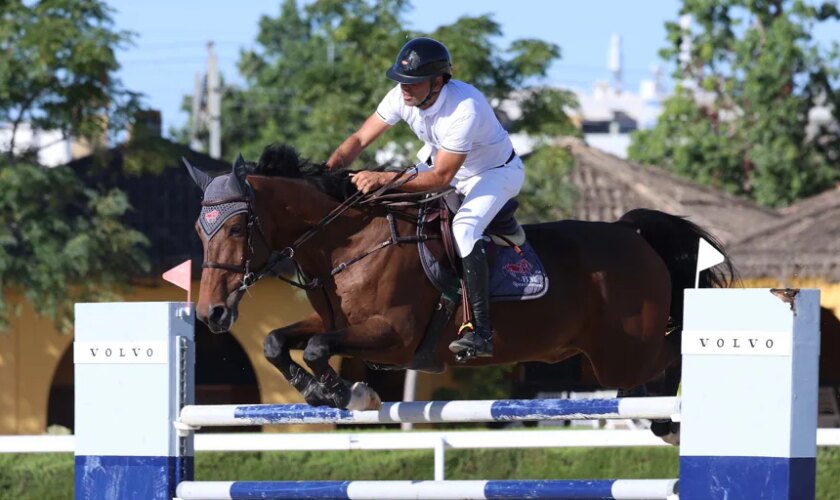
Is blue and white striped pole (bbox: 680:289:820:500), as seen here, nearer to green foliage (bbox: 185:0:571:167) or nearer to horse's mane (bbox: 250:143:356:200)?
horse's mane (bbox: 250:143:356:200)

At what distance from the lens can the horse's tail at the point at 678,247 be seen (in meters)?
6.90

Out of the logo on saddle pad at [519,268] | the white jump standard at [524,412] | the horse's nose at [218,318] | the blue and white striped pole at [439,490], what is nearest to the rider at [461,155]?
the logo on saddle pad at [519,268]

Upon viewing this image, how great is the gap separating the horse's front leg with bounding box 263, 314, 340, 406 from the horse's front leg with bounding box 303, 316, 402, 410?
1.6 inches

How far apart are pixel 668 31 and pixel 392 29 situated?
982 cm

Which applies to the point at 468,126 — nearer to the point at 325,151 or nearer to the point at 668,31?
the point at 325,151

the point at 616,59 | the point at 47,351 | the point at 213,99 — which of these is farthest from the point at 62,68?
the point at 616,59

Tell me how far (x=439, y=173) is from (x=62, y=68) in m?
10.2

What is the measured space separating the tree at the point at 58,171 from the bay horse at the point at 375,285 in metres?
9.44

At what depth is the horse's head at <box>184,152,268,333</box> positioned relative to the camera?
5.55 m

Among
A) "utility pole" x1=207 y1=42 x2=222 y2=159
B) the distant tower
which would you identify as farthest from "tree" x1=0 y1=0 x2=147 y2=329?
the distant tower

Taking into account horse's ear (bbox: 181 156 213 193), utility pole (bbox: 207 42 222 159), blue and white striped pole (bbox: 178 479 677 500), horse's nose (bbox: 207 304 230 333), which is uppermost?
utility pole (bbox: 207 42 222 159)

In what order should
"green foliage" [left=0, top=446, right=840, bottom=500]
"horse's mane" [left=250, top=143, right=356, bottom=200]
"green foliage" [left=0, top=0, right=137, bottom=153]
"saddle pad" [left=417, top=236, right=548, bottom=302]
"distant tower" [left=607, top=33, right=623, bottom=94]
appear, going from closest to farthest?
"saddle pad" [left=417, top=236, right=548, bottom=302], "horse's mane" [left=250, top=143, right=356, bottom=200], "green foliage" [left=0, top=446, right=840, bottom=500], "green foliage" [left=0, top=0, right=137, bottom=153], "distant tower" [left=607, top=33, right=623, bottom=94]

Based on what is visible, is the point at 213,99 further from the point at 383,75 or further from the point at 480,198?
the point at 480,198

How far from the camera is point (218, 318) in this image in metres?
5.53
